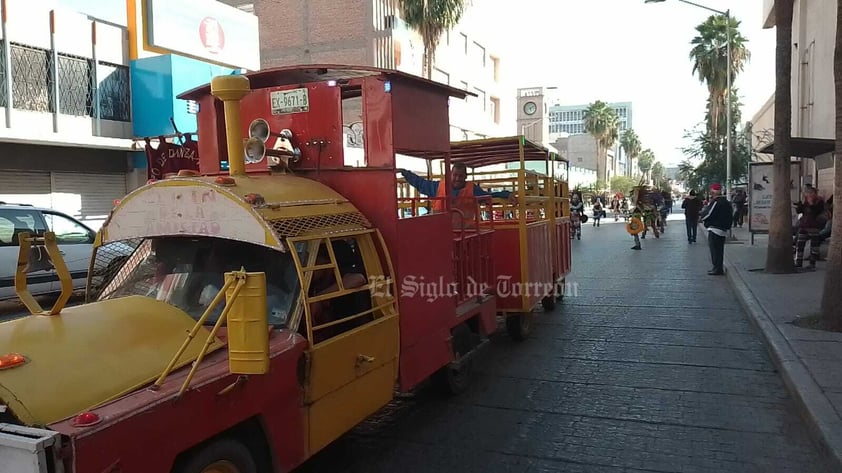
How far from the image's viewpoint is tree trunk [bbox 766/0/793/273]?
39.2 feet

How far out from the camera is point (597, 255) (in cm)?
1842

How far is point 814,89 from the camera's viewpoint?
743 inches

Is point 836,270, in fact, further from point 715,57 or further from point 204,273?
point 715,57

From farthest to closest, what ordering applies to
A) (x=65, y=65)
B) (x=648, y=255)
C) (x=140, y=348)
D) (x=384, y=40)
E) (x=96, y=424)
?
(x=384, y=40) → (x=648, y=255) → (x=65, y=65) → (x=140, y=348) → (x=96, y=424)

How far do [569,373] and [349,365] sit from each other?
3359 mm

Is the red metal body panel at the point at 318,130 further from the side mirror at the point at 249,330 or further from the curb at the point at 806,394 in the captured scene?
the curb at the point at 806,394

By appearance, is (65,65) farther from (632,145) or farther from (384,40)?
(632,145)

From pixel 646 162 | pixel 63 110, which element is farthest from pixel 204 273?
pixel 646 162

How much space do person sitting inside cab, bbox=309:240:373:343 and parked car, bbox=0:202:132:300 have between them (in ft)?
19.4

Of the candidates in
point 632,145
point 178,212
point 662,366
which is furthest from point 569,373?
point 632,145

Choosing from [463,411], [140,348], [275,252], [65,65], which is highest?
[65,65]

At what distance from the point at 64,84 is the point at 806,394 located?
16.9 metres

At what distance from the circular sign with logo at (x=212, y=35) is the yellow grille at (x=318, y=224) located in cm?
1752

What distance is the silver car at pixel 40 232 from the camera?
919cm
